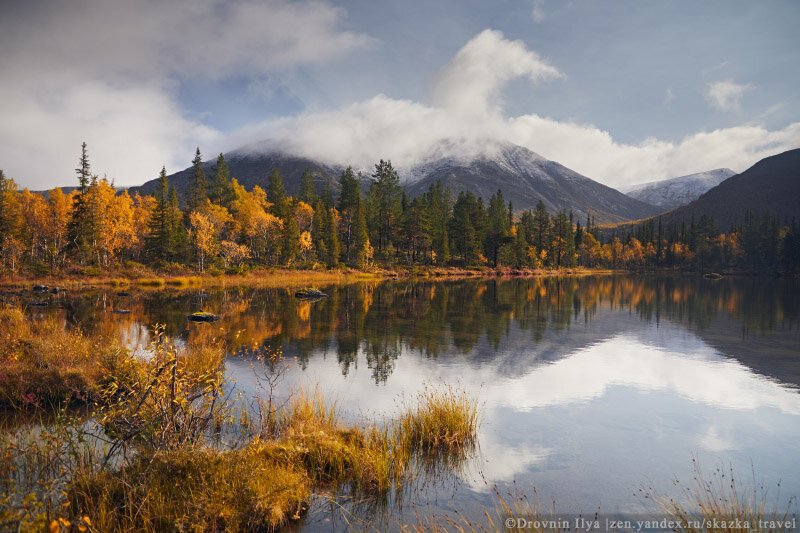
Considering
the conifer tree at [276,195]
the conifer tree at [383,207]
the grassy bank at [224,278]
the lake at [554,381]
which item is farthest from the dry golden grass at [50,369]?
the conifer tree at [383,207]

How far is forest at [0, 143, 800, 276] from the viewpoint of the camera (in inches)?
2813

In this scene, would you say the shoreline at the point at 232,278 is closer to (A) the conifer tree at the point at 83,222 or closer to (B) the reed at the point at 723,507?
(A) the conifer tree at the point at 83,222

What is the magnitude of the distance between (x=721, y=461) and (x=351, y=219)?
102m

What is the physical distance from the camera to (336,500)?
8.30m

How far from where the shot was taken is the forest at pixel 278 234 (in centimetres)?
7144

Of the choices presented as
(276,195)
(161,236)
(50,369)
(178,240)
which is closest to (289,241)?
(178,240)

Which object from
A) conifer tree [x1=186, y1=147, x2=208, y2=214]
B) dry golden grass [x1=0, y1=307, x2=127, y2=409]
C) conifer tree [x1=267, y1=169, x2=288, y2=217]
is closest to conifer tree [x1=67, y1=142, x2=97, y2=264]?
conifer tree [x1=186, y1=147, x2=208, y2=214]

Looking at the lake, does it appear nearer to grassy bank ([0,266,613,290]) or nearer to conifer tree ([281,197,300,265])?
→ grassy bank ([0,266,613,290])

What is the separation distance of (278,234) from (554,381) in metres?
79.2

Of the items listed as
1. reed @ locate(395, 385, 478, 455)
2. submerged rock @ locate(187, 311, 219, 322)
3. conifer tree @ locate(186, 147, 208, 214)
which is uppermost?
conifer tree @ locate(186, 147, 208, 214)

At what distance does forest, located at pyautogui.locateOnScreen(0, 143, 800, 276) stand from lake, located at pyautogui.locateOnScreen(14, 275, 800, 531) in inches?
1416

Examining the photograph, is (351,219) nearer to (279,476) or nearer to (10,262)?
(10,262)

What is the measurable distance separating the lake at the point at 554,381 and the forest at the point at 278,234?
3598 cm

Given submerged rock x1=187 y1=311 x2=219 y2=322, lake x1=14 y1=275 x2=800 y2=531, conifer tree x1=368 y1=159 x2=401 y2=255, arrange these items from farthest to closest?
1. conifer tree x1=368 y1=159 x2=401 y2=255
2. submerged rock x1=187 y1=311 x2=219 y2=322
3. lake x1=14 y1=275 x2=800 y2=531
